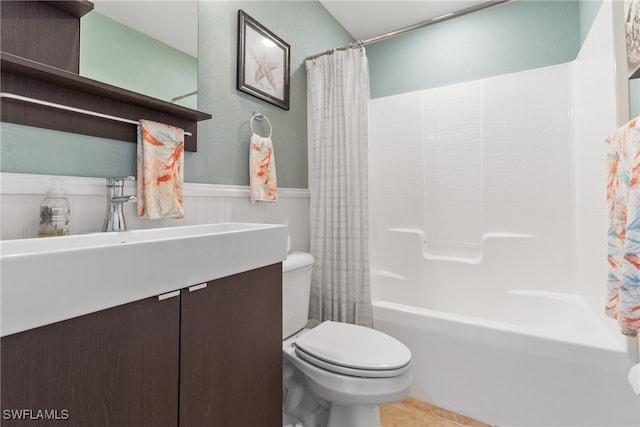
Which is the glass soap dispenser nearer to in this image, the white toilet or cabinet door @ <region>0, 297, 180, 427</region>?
cabinet door @ <region>0, 297, 180, 427</region>

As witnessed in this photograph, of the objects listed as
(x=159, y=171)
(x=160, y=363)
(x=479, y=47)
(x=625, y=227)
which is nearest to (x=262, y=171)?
(x=159, y=171)

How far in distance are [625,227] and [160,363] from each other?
1.36 m

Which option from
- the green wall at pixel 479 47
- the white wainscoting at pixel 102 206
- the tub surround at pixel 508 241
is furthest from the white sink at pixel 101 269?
the green wall at pixel 479 47

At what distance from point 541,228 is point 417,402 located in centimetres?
131

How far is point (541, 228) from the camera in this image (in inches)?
77.5

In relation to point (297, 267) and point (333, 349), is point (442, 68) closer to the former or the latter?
point (297, 267)

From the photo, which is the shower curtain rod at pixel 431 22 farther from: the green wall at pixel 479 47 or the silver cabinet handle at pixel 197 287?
the silver cabinet handle at pixel 197 287

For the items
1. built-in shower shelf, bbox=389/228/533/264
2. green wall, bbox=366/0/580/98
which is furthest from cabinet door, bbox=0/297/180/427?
green wall, bbox=366/0/580/98

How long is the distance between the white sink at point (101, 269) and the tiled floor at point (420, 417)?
116cm

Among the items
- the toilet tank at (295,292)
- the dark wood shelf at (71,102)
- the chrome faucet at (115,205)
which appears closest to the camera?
the dark wood shelf at (71,102)

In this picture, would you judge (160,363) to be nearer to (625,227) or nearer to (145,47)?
(145,47)

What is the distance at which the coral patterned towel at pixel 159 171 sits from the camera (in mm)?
1078

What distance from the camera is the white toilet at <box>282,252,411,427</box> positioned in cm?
111

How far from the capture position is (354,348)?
1.24m
